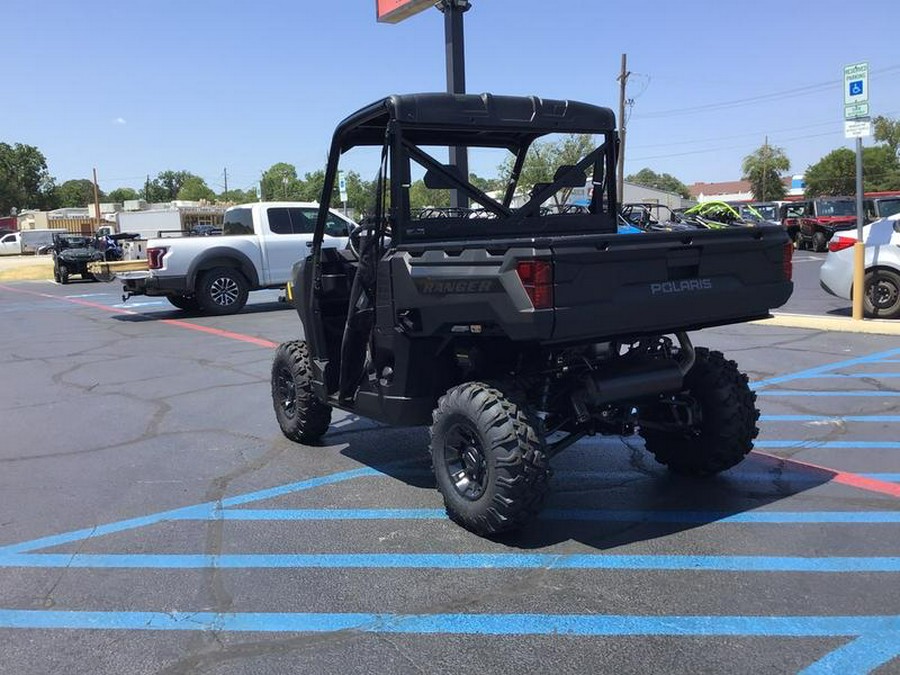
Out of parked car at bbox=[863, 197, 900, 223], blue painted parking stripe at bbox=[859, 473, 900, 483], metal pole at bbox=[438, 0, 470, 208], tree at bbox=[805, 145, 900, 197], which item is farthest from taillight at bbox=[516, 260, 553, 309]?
tree at bbox=[805, 145, 900, 197]

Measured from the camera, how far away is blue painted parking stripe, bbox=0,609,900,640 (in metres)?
3.08

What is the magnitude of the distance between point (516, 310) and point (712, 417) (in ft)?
6.01

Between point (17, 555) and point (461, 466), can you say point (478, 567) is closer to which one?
point (461, 466)

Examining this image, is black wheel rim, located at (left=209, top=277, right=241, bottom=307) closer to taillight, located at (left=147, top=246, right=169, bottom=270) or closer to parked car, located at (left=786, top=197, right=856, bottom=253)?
taillight, located at (left=147, top=246, right=169, bottom=270)

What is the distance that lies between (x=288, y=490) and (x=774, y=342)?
24.5ft

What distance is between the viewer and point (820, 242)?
30188 millimetres

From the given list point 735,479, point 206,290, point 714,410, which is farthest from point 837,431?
point 206,290

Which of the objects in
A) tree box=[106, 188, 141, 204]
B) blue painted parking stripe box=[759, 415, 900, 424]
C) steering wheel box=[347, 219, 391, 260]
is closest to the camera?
steering wheel box=[347, 219, 391, 260]

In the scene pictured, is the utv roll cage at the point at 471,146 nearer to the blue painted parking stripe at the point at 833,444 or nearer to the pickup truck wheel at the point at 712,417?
the pickup truck wheel at the point at 712,417

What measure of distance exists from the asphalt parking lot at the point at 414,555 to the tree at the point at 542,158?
197 centimetres

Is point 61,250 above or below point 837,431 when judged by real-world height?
above

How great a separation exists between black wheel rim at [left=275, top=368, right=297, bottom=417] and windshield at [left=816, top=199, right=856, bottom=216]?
29333 millimetres

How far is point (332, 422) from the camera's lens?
263 inches

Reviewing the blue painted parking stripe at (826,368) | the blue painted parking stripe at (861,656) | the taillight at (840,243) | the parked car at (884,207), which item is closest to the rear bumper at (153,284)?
the blue painted parking stripe at (826,368)
